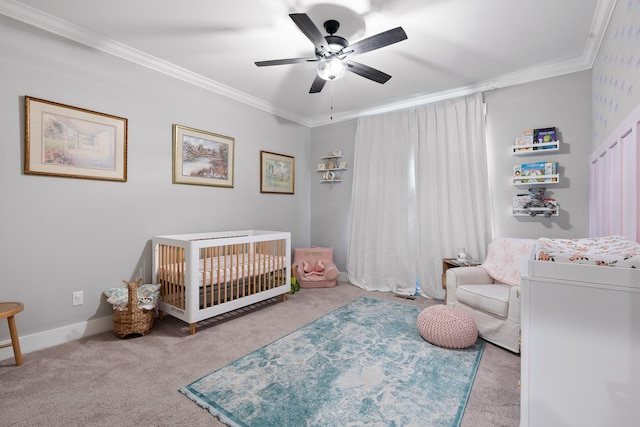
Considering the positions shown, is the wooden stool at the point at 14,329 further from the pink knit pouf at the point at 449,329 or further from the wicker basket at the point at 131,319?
the pink knit pouf at the point at 449,329

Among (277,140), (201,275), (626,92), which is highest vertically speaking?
(277,140)

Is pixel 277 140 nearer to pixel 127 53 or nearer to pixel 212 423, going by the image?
pixel 127 53

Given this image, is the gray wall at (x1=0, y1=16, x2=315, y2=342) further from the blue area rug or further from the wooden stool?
the blue area rug

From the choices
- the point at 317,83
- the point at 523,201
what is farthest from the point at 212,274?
the point at 523,201

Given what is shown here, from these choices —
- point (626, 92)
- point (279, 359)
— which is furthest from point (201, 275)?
point (626, 92)

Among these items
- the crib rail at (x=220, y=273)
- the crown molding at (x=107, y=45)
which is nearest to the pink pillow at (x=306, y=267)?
the crib rail at (x=220, y=273)

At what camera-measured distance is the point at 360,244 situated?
4.01 meters

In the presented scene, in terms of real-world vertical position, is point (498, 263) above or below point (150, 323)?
above

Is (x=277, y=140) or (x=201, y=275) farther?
(x=277, y=140)

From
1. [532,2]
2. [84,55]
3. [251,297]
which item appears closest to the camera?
[532,2]

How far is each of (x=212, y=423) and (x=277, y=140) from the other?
3461 mm

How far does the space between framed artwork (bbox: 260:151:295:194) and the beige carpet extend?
1971 millimetres

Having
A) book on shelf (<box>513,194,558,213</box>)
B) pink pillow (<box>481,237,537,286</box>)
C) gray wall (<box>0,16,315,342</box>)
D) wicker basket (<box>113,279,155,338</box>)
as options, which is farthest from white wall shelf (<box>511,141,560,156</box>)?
wicker basket (<box>113,279,155,338</box>)

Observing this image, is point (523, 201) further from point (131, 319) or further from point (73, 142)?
point (73, 142)
